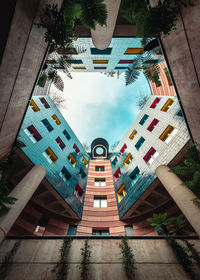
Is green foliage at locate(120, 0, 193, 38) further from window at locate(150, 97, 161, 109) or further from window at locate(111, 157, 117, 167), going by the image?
window at locate(111, 157, 117, 167)

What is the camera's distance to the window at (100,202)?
14.9 metres

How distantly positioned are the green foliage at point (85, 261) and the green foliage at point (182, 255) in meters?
4.11

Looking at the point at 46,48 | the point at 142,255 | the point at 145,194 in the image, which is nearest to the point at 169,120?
the point at 145,194

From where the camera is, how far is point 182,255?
578 cm

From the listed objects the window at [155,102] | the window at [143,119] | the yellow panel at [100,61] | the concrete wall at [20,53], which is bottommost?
the concrete wall at [20,53]

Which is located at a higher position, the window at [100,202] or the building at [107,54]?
the building at [107,54]

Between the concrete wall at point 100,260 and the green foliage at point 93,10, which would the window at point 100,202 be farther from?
the green foliage at point 93,10

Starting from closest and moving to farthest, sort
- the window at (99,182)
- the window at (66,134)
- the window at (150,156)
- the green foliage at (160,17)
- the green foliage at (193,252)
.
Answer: the green foliage at (160,17) → the green foliage at (193,252) → the window at (150,156) → the window at (66,134) → the window at (99,182)

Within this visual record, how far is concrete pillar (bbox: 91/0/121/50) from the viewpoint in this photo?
16.3ft

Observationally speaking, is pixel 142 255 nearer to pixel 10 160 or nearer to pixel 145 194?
pixel 145 194

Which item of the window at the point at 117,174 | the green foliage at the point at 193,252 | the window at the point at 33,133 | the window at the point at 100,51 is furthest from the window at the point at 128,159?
the window at the point at 100,51

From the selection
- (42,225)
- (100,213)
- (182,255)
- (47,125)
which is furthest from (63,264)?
(47,125)

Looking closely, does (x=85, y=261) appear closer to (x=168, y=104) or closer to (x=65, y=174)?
(x=65, y=174)

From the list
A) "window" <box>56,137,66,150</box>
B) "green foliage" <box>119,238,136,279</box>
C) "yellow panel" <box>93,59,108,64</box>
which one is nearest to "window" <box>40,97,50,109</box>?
"window" <box>56,137,66,150</box>
